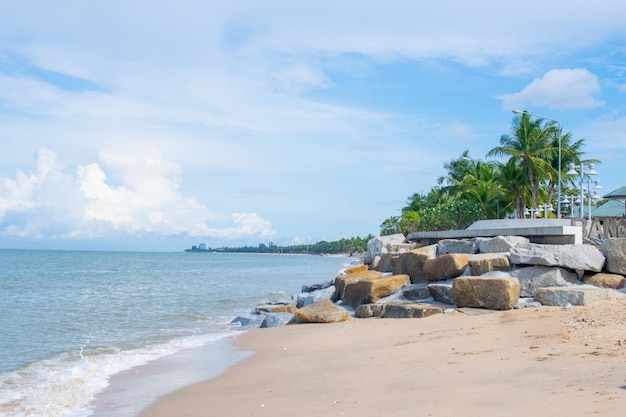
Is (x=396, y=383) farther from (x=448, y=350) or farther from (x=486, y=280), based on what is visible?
(x=486, y=280)

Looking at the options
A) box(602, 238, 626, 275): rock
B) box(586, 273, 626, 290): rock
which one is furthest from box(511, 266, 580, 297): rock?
box(602, 238, 626, 275): rock

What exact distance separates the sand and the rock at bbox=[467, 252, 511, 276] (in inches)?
103

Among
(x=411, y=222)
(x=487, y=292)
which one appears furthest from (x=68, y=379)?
(x=411, y=222)

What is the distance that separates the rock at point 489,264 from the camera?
15523 mm

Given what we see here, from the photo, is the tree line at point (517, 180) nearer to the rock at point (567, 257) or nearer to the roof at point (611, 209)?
the roof at point (611, 209)

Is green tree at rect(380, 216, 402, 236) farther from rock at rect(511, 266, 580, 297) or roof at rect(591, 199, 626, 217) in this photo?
rock at rect(511, 266, 580, 297)


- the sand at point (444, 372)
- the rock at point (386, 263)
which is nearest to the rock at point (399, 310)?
the sand at point (444, 372)

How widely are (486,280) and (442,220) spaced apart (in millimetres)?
44318

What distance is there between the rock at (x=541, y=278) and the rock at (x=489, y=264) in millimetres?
508

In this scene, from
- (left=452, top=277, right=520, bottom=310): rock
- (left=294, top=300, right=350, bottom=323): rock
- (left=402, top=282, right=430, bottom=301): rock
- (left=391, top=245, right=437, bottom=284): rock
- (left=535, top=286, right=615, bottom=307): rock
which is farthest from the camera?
(left=391, top=245, right=437, bottom=284): rock

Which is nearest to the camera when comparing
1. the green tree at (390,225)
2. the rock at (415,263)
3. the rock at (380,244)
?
the rock at (415,263)

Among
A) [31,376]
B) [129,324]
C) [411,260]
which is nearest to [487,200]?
[411,260]

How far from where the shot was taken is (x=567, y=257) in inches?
579

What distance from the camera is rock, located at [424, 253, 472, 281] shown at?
16.2 metres
